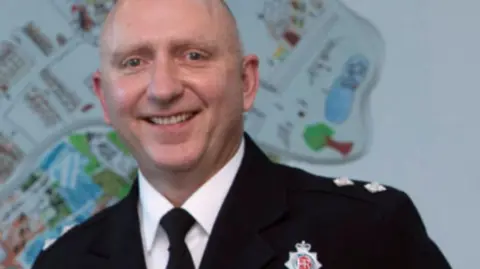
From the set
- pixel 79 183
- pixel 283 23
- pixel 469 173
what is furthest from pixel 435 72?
pixel 79 183

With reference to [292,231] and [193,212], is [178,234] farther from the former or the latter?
[292,231]

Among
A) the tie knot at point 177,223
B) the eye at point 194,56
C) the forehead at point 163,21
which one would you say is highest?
the forehead at point 163,21

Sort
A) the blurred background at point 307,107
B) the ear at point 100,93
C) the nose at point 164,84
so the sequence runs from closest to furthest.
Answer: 1. the nose at point 164,84
2. the ear at point 100,93
3. the blurred background at point 307,107

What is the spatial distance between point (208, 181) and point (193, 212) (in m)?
0.04

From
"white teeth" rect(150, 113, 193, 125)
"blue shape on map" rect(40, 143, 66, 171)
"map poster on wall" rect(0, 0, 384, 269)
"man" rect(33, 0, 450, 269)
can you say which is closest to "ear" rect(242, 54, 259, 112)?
"man" rect(33, 0, 450, 269)

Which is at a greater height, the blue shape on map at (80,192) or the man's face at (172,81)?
the man's face at (172,81)

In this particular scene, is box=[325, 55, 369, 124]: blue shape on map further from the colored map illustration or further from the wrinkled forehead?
the wrinkled forehead

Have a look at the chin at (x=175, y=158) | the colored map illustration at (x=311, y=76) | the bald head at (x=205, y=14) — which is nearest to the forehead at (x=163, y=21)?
the bald head at (x=205, y=14)

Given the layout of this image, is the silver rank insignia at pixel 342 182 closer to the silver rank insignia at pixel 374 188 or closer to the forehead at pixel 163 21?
the silver rank insignia at pixel 374 188

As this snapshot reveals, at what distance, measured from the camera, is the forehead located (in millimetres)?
770

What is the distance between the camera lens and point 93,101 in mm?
1312

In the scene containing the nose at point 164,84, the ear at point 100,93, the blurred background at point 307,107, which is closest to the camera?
the nose at point 164,84

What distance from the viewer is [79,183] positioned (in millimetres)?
1279

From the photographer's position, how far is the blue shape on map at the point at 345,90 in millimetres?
1275
